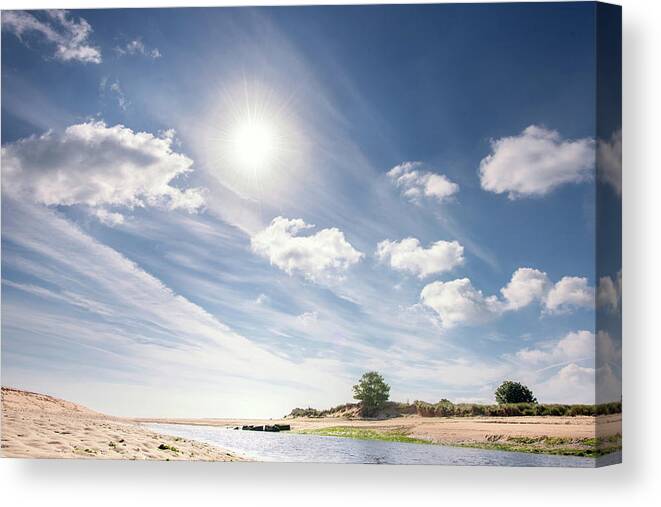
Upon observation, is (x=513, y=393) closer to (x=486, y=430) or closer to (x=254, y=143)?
(x=486, y=430)

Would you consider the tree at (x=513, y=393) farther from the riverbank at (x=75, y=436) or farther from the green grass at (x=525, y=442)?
the riverbank at (x=75, y=436)

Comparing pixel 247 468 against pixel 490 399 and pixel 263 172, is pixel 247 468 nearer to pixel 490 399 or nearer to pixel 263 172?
pixel 490 399

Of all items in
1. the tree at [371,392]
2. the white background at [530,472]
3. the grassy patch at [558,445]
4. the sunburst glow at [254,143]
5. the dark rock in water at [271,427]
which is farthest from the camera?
the sunburst glow at [254,143]

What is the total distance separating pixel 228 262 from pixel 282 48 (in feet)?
7.47

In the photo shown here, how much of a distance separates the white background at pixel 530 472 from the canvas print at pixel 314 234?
0.21m

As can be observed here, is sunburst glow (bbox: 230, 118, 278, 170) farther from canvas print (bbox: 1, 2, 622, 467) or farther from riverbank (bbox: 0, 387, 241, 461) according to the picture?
riverbank (bbox: 0, 387, 241, 461)

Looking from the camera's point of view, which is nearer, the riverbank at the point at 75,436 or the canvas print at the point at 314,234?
the canvas print at the point at 314,234

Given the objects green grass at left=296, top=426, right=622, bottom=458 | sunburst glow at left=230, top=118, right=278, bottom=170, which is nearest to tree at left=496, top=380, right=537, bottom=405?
green grass at left=296, top=426, right=622, bottom=458

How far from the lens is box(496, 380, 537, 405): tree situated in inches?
281

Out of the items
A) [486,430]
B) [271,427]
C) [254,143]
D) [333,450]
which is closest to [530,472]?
[486,430]

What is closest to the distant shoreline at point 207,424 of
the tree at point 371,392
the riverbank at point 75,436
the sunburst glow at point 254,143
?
the riverbank at point 75,436

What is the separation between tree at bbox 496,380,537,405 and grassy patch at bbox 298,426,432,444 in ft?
3.30

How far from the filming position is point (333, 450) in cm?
743

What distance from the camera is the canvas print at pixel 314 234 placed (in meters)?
7.21
